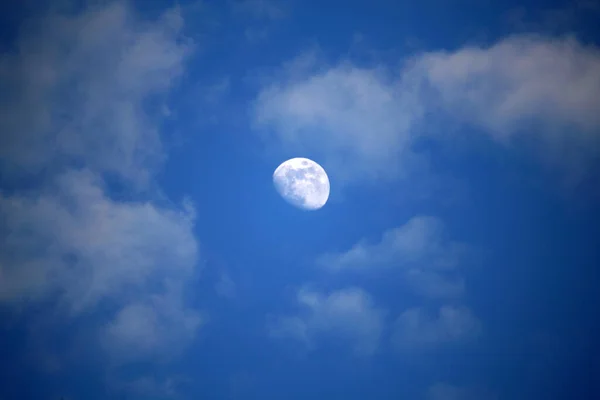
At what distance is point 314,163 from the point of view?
36625 mm

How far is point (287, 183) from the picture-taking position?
37.2m

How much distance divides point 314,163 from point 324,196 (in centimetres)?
277

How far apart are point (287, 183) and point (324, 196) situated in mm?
3138

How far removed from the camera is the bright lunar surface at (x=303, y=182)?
36688mm

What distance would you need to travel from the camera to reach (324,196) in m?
37.1

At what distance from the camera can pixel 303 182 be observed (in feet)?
121

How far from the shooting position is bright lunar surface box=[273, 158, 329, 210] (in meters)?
36.7

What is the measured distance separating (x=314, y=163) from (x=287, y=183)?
271 cm
